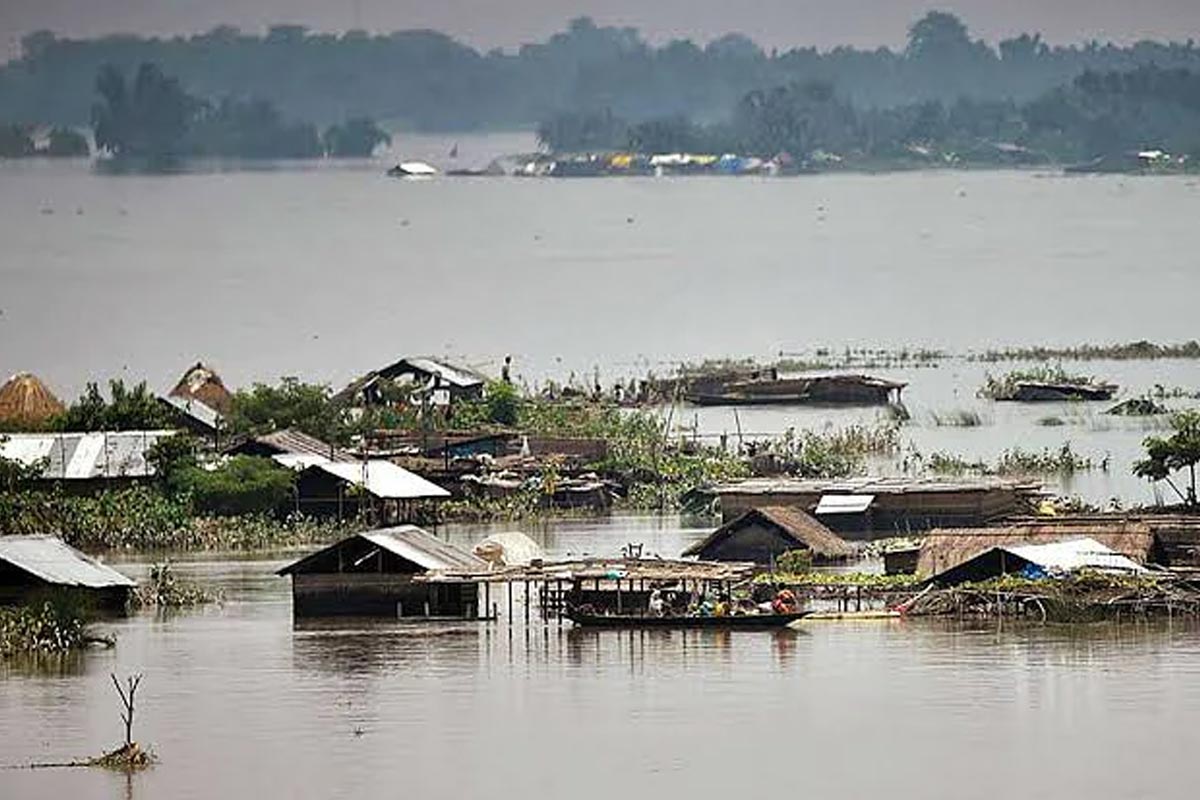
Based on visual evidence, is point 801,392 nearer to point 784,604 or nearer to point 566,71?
point 784,604

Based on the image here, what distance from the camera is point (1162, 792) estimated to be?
10219 mm

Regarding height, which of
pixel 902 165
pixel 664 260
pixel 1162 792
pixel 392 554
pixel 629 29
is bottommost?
pixel 1162 792

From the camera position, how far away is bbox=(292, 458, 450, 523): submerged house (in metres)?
16.5

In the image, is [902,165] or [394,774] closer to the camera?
[394,774]

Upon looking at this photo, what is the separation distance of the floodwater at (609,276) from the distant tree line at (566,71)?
241 centimetres

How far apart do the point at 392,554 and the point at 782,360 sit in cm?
1387

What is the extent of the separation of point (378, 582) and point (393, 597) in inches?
3.5

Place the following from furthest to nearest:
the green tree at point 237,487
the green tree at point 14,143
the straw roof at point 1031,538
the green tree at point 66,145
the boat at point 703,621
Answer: the green tree at point 14,143 < the green tree at point 66,145 < the green tree at point 237,487 < the straw roof at point 1031,538 < the boat at point 703,621

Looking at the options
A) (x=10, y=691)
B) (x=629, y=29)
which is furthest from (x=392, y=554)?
(x=629, y=29)

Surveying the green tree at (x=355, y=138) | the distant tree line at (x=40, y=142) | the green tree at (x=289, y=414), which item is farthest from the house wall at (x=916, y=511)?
the green tree at (x=355, y=138)

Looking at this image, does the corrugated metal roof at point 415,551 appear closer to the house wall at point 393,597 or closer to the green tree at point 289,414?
the house wall at point 393,597

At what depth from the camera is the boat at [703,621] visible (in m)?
13.0

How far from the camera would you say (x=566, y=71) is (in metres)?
76.0

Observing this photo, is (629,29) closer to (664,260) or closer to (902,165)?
(902,165)
